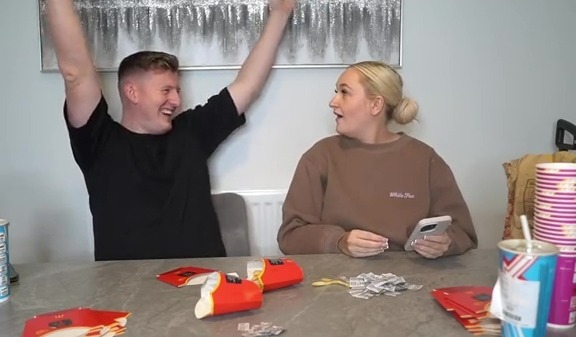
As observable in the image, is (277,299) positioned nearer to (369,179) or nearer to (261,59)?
(369,179)

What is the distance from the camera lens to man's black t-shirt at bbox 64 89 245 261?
1.97 metres

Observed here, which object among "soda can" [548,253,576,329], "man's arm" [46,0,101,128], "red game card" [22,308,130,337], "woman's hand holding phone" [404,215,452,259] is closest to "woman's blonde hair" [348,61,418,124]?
"woman's hand holding phone" [404,215,452,259]

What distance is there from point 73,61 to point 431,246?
1.24m

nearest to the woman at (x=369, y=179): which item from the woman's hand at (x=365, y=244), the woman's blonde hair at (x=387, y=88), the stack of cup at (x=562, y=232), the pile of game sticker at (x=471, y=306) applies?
the woman's blonde hair at (x=387, y=88)

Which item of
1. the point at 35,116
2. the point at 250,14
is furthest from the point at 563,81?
the point at 35,116

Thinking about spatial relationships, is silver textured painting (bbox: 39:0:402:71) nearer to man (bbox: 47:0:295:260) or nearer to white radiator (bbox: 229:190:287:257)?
man (bbox: 47:0:295:260)

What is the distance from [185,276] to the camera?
1393 mm

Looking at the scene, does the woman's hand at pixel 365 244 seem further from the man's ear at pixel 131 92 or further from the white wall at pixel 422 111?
the man's ear at pixel 131 92

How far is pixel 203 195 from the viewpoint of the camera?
2.07m

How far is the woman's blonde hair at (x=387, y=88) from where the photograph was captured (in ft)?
6.53

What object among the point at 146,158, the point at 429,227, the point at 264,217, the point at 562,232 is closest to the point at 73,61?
the point at 146,158

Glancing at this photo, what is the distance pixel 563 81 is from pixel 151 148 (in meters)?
1.70

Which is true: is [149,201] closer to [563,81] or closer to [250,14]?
[250,14]

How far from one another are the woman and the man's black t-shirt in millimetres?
327
